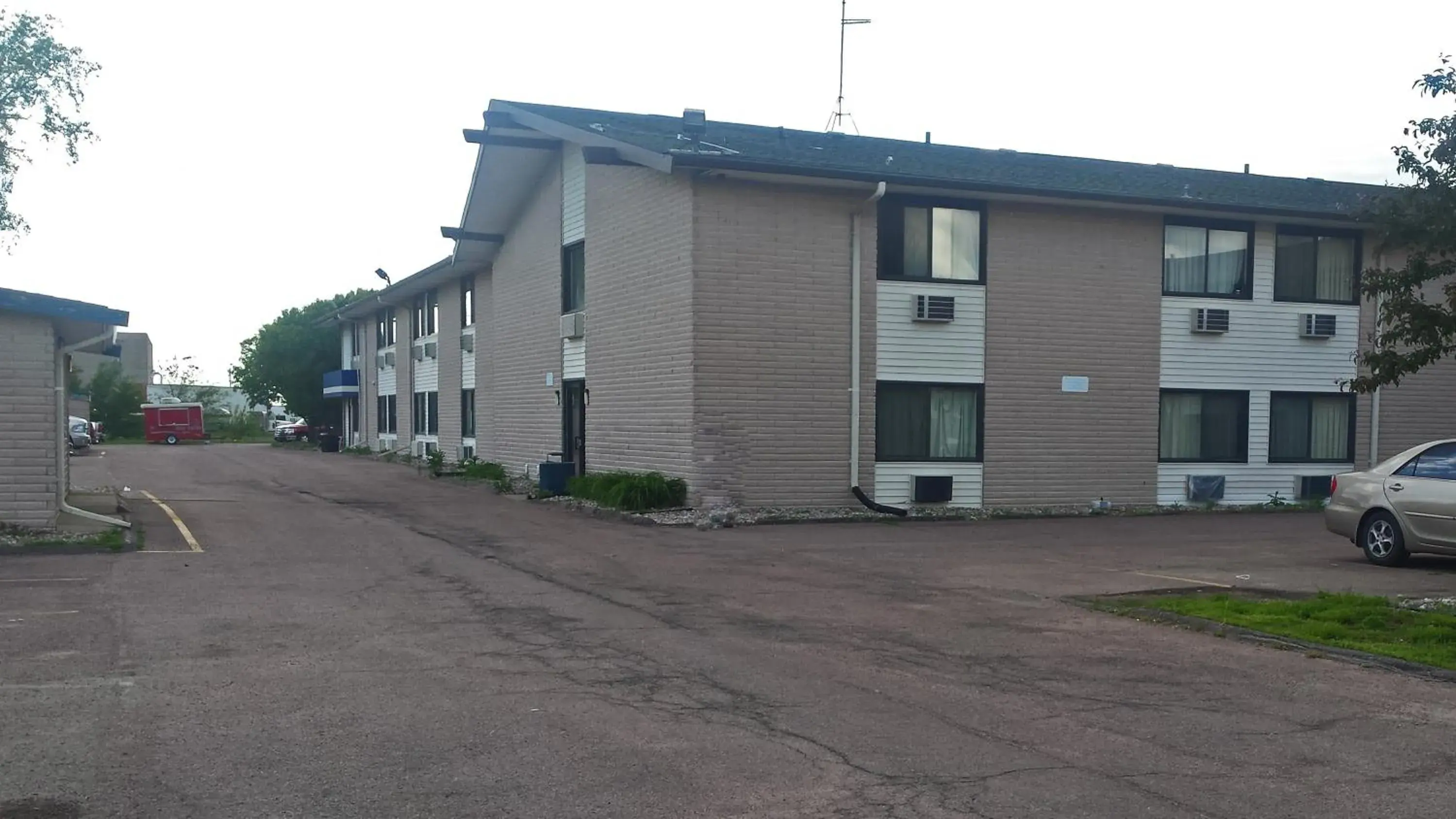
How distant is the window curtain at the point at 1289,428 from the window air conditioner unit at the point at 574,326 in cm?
1299

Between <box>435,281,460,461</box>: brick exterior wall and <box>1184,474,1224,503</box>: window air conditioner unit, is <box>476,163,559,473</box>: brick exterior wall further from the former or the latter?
<box>1184,474,1224,503</box>: window air conditioner unit

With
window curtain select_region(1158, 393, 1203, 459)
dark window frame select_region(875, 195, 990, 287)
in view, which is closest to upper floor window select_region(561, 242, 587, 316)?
dark window frame select_region(875, 195, 990, 287)

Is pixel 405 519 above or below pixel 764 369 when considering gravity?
below

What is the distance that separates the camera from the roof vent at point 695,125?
20.9 m

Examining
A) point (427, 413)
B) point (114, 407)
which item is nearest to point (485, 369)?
point (427, 413)

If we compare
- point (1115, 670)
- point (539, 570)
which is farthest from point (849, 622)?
point (539, 570)

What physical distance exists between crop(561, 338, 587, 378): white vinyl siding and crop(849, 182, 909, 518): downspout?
6.07 m

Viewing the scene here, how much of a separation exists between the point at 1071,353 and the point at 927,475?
3424 millimetres

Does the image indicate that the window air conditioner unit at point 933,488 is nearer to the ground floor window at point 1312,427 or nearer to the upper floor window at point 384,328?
the ground floor window at point 1312,427

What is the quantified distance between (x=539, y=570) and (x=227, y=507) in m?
10.4

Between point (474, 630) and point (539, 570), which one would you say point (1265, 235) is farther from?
point (474, 630)

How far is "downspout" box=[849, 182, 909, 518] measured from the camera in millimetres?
20125

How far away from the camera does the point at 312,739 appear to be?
638 centimetres

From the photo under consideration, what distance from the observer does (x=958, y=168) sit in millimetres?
21703
